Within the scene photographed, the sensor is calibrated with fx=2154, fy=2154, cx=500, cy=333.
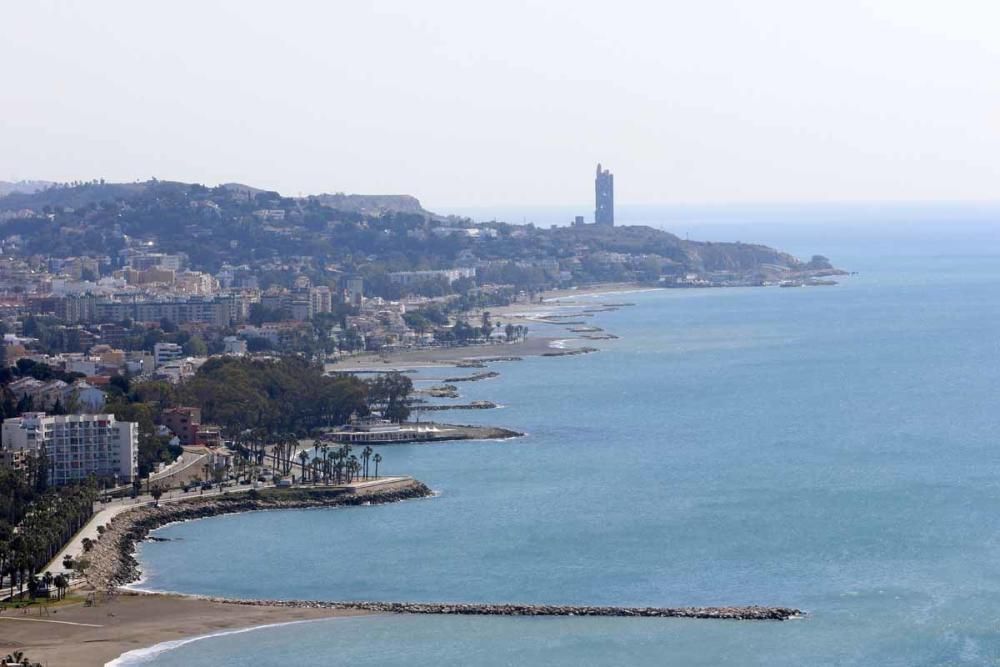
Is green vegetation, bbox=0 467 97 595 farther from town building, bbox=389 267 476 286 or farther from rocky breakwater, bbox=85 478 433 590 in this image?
town building, bbox=389 267 476 286

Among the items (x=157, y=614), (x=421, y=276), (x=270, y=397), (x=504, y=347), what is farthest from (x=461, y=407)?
(x=421, y=276)

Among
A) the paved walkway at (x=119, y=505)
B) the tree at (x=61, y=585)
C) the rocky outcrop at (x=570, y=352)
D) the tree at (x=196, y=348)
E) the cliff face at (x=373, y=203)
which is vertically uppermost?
the cliff face at (x=373, y=203)

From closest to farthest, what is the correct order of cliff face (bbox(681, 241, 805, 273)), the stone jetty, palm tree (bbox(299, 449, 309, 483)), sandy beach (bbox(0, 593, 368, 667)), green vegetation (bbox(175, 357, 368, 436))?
sandy beach (bbox(0, 593, 368, 667)) → the stone jetty → palm tree (bbox(299, 449, 309, 483)) → green vegetation (bbox(175, 357, 368, 436)) → cliff face (bbox(681, 241, 805, 273))

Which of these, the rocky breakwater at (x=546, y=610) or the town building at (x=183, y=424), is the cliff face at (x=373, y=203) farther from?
the rocky breakwater at (x=546, y=610)

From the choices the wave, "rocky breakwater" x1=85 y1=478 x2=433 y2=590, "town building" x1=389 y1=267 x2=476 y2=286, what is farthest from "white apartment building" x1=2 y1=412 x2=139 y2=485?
"town building" x1=389 y1=267 x2=476 y2=286

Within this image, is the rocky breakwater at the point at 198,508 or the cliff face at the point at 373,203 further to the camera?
the cliff face at the point at 373,203

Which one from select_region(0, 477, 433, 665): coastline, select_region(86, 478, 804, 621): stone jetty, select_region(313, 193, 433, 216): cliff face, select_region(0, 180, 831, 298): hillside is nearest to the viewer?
select_region(0, 477, 433, 665): coastline

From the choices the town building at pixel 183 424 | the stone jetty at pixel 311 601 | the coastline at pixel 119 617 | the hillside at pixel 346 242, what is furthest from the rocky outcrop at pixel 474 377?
the hillside at pixel 346 242
